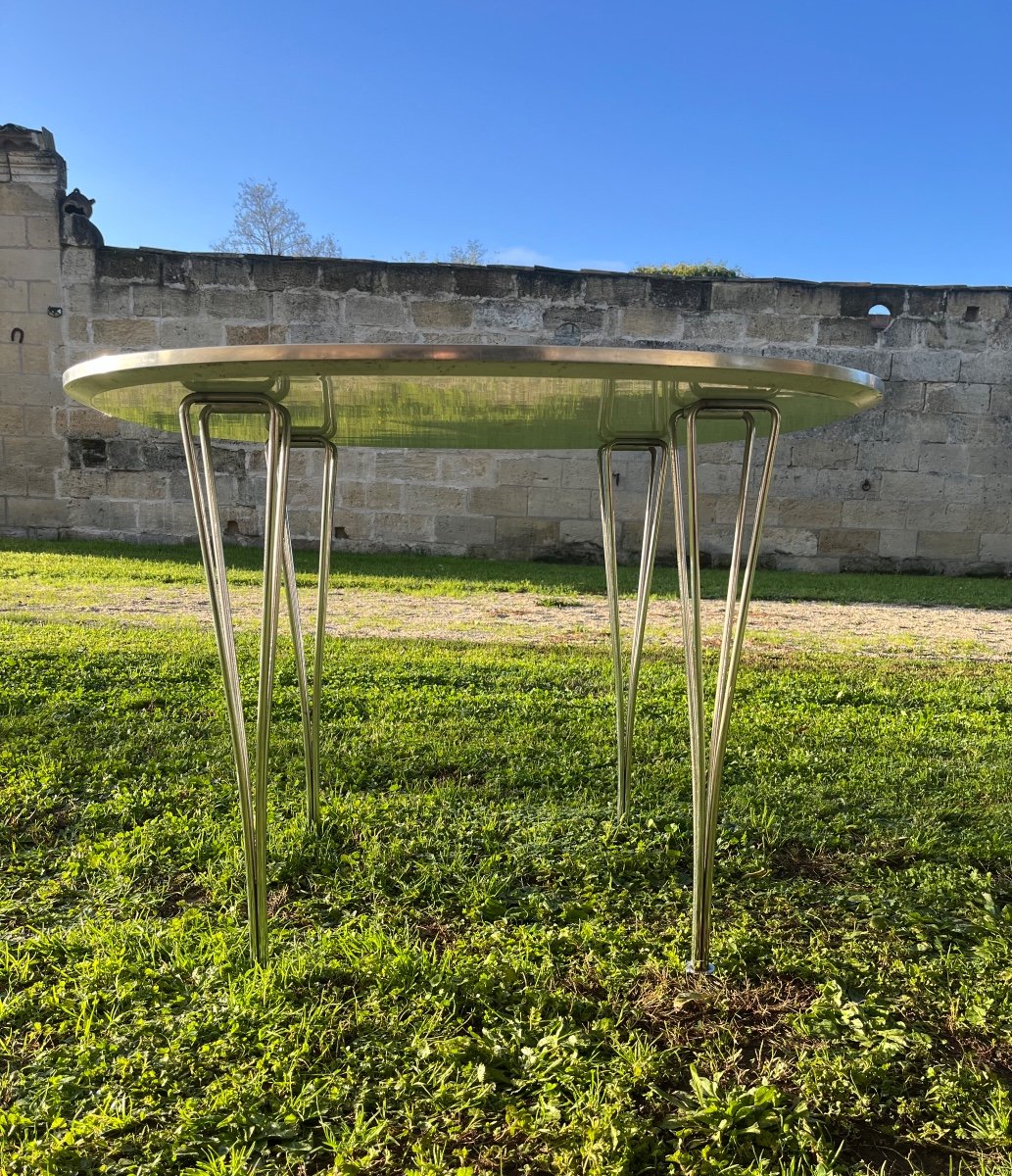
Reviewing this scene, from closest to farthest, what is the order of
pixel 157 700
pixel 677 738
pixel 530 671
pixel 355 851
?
1. pixel 355 851
2. pixel 677 738
3. pixel 157 700
4. pixel 530 671

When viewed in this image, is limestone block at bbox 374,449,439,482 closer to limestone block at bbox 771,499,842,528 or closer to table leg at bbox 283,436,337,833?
limestone block at bbox 771,499,842,528

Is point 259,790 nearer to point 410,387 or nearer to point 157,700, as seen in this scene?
point 410,387

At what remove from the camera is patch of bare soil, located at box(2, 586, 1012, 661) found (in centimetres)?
469

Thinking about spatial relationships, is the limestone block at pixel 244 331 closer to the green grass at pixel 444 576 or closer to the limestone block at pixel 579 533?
the green grass at pixel 444 576

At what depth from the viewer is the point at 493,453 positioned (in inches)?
319

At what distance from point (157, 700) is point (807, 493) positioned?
6704 mm

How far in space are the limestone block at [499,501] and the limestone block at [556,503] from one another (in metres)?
0.08

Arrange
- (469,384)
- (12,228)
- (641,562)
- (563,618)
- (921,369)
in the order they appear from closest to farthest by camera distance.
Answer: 1. (469,384)
2. (641,562)
3. (563,618)
4. (12,228)
5. (921,369)

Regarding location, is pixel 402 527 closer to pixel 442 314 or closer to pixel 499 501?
pixel 499 501

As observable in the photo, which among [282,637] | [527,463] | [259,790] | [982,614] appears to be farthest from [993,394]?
[259,790]

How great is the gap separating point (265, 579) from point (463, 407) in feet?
1.46

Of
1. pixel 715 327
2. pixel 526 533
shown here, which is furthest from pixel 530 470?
pixel 715 327

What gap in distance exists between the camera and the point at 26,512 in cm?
814

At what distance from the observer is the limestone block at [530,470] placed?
8.27m
